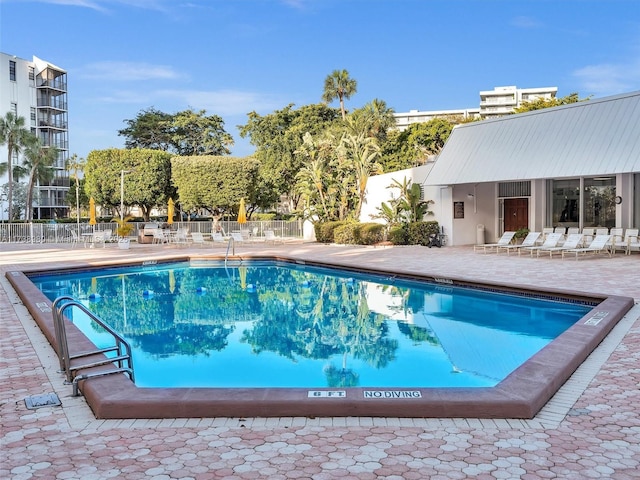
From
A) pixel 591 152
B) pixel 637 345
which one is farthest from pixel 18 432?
pixel 591 152

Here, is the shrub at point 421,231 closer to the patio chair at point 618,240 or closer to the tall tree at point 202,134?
the patio chair at point 618,240

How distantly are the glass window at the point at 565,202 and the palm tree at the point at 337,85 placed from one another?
26.3 m

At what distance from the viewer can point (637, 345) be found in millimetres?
6945

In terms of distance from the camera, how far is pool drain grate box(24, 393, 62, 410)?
490cm

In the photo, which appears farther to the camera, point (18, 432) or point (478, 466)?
point (18, 432)

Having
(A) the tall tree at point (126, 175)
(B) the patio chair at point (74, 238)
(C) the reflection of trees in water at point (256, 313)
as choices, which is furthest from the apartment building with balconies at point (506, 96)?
(C) the reflection of trees in water at point (256, 313)

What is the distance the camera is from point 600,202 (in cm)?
1917

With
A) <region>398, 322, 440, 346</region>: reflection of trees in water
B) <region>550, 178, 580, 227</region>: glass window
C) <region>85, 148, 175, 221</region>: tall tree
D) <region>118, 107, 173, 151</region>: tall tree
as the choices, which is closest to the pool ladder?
<region>398, 322, 440, 346</region>: reflection of trees in water

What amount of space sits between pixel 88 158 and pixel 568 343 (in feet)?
112

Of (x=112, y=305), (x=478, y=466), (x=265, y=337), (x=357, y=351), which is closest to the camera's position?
(x=478, y=466)

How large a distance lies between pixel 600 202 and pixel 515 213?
376cm

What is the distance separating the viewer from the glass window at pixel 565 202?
65.2ft

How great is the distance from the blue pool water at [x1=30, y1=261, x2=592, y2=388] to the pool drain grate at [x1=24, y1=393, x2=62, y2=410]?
2.04 m

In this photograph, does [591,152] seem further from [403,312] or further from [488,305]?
[403,312]
